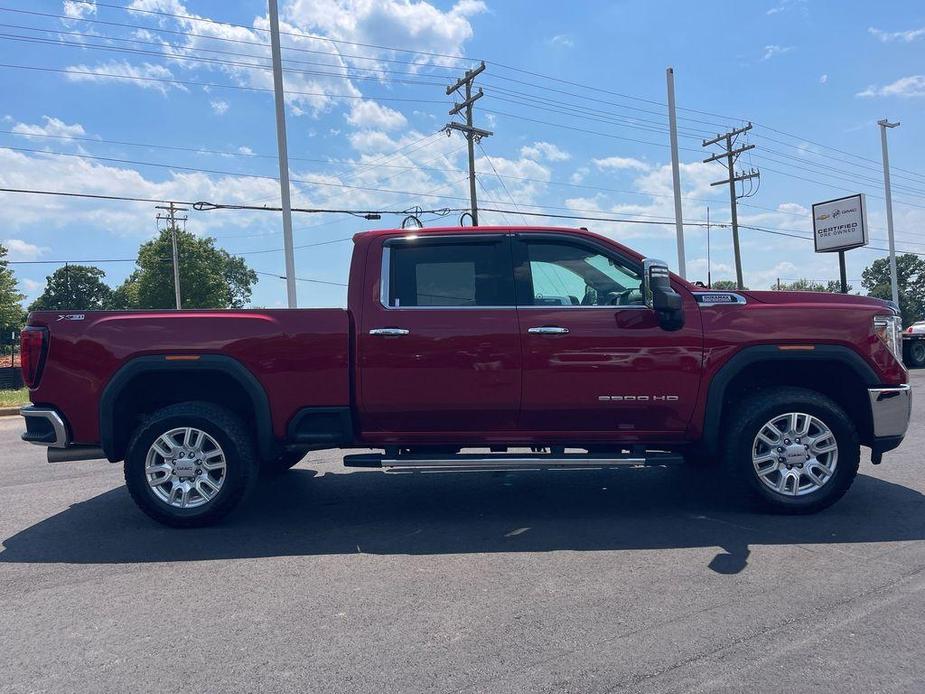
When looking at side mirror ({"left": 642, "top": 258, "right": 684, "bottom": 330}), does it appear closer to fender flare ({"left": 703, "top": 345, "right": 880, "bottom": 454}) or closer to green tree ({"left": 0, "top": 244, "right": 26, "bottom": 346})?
fender flare ({"left": 703, "top": 345, "right": 880, "bottom": 454})

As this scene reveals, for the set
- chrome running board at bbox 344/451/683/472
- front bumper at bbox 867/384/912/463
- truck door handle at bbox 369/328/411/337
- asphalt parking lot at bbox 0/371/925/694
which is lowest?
asphalt parking lot at bbox 0/371/925/694

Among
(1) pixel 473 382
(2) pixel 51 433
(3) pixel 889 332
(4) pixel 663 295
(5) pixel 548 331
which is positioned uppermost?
(4) pixel 663 295

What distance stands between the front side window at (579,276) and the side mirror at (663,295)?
0.23m

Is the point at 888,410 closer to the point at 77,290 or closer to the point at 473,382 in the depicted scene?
the point at 473,382

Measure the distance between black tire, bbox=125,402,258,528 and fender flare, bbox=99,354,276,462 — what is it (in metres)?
0.18

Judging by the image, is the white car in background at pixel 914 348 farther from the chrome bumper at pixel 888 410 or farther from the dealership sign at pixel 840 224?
the chrome bumper at pixel 888 410

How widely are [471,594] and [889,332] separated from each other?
3.61 meters

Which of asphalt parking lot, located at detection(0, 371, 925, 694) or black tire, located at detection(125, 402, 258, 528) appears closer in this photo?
asphalt parking lot, located at detection(0, 371, 925, 694)

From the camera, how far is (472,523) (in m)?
4.89

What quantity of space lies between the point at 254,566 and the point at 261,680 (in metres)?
1.42

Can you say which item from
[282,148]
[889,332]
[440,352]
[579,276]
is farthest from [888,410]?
[282,148]

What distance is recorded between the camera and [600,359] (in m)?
4.76

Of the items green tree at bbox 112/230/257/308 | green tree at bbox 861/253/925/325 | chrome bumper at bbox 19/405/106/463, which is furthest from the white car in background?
green tree at bbox 861/253/925/325

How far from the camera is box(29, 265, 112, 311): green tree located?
300 feet
